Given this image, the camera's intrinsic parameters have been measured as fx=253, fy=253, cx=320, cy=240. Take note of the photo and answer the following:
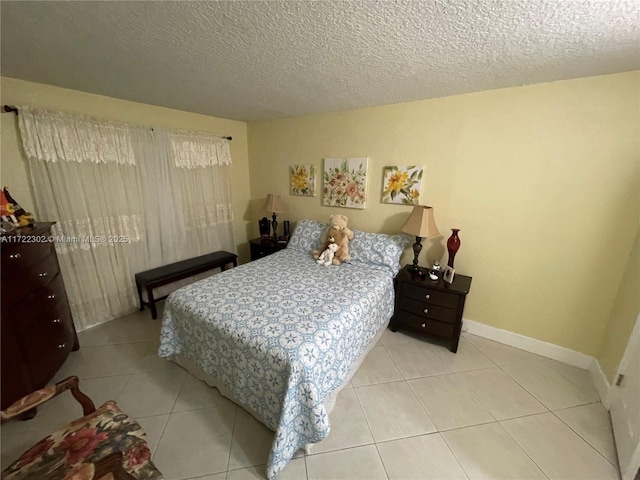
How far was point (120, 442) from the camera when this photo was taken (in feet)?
3.41

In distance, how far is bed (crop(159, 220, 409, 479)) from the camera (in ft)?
4.23

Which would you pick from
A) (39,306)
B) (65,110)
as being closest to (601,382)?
(39,306)

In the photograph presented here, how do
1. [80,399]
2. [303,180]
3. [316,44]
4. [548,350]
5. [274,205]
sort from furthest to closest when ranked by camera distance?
[274,205] → [303,180] → [548,350] → [316,44] → [80,399]

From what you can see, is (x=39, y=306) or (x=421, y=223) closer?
(x=39, y=306)

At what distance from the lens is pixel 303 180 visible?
10.5 feet

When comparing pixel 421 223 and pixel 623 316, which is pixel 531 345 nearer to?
pixel 623 316

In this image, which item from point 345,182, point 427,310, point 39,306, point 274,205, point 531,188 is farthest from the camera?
point 274,205

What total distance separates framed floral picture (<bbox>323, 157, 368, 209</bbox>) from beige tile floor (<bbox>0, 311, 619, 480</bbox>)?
5.24ft

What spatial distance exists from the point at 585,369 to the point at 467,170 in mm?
1846

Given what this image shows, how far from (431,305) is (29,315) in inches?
113

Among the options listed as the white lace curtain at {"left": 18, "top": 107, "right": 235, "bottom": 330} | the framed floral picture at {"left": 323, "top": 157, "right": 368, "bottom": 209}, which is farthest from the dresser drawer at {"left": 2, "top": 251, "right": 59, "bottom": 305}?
the framed floral picture at {"left": 323, "top": 157, "right": 368, "bottom": 209}

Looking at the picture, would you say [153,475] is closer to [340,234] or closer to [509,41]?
[340,234]

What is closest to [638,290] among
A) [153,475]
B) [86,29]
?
[153,475]

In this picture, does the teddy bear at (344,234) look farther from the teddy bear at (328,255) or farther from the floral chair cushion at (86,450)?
the floral chair cushion at (86,450)
